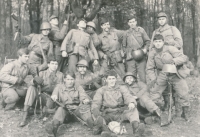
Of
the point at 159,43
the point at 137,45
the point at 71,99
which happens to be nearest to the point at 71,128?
the point at 71,99

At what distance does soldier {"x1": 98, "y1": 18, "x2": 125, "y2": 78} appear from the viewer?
7230 millimetres

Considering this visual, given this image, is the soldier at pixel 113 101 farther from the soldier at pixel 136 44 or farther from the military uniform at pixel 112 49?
the military uniform at pixel 112 49

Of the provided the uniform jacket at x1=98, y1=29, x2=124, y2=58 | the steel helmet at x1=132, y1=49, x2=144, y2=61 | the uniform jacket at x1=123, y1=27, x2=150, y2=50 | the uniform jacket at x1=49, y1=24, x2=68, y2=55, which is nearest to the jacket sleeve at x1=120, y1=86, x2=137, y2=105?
the steel helmet at x1=132, y1=49, x2=144, y2=61

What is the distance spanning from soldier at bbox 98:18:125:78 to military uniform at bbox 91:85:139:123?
1.86 metres

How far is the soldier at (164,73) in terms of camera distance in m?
5.71

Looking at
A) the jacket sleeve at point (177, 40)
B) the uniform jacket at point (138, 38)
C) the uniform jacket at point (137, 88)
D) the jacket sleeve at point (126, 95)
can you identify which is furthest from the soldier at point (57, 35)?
the jacket sleeve at point (177, 40)

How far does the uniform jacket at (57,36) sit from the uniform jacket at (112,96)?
2373 mm

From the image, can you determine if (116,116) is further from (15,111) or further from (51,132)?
(15,111)

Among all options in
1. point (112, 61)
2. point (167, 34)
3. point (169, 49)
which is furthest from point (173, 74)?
point (112, 61)

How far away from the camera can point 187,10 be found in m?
21.5

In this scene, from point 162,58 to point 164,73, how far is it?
35 centimetres

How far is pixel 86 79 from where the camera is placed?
6.20 m

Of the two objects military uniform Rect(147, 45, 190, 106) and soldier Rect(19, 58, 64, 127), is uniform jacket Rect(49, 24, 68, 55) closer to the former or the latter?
soldier Rect(19, 58, 64, 127)

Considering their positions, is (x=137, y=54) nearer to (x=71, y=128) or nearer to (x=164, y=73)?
(x=164, y=73)
